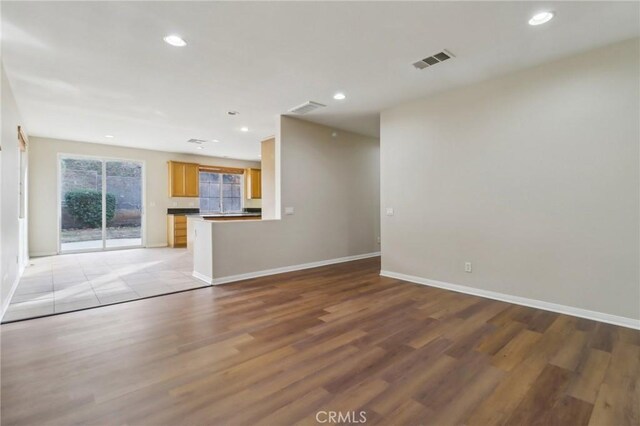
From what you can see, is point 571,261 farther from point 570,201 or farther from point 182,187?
point 182,187

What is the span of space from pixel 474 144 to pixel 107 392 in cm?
440

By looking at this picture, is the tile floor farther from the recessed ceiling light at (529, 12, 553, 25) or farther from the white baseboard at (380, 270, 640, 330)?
the recessed ceiling light at (529, 12, 553, 25)

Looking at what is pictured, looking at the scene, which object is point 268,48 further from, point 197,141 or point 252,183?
point 252,183

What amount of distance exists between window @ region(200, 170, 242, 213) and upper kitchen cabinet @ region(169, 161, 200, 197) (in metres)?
0.46

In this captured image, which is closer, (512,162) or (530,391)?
(530,391)

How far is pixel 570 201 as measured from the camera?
3152 millimetres

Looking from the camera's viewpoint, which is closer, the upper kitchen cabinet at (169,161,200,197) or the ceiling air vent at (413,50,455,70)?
the ceiling air vent at (413,50,455,70)

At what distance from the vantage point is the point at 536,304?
11.1 feet

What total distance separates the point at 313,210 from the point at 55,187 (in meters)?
6.24

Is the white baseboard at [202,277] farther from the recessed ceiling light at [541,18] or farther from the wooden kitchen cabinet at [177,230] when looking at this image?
the recessed ceiling light at [541,18]

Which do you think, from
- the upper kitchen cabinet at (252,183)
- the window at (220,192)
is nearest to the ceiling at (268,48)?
the window at (220,192)

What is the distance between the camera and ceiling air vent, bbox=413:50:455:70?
120 inches

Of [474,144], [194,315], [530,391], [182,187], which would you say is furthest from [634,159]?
[182,187]

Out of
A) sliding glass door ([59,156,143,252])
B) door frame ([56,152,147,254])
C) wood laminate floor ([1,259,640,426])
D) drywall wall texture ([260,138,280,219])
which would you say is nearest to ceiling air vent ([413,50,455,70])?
wood laminate floor ([1,259,640,426])
